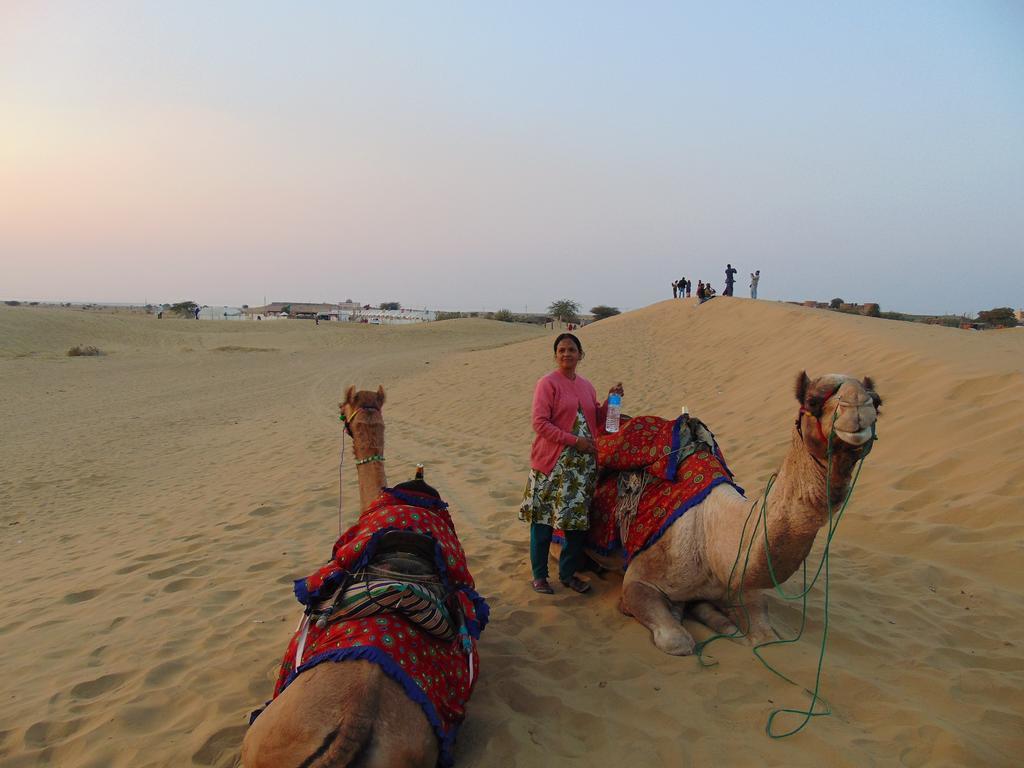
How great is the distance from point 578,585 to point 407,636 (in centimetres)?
229

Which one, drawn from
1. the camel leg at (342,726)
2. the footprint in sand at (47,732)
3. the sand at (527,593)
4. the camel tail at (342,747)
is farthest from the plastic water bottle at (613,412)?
the footprint in sand at (47,732)

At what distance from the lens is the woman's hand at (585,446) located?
4.41 metres

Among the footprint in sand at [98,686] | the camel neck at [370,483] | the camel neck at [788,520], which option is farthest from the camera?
the camel neck at [370,483]

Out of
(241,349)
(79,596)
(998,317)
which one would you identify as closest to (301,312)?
(241,349)

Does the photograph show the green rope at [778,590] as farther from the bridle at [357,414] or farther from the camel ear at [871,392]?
the bridle at [357,414]

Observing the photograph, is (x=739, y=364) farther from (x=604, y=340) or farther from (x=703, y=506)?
(x=703, y=506)

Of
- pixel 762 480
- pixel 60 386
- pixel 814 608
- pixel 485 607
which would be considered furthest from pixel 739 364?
pixel 60 386

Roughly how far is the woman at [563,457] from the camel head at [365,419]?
1.06 m

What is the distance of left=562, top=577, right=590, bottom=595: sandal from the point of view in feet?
15.4

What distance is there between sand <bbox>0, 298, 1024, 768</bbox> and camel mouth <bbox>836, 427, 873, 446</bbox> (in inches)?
54.9

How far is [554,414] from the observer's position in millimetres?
4531

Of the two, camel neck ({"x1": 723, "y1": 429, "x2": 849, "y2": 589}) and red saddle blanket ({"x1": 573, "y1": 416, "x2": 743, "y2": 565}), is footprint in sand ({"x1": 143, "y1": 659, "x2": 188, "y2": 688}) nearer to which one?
red saddle blanket ({"x1": 573, "y1": 416, "x2": 743, "y2": 565})

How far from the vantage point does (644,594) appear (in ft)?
13.0

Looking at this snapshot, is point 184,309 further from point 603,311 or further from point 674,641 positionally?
point 674,641
